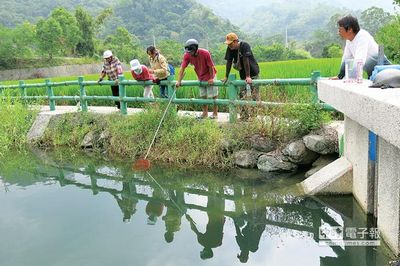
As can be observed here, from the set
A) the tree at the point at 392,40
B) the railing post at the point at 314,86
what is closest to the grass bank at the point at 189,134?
the railing post at the point at 314,86

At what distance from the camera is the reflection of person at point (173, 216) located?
4309mm

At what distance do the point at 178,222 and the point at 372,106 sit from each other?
2507 millimetres

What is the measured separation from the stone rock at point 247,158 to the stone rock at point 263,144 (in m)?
0.09

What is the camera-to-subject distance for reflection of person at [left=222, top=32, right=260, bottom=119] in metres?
6.04

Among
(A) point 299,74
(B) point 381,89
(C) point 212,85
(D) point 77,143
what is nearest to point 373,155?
(B) point 381,89

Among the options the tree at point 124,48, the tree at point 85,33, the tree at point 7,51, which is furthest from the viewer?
the tree at point 124,48

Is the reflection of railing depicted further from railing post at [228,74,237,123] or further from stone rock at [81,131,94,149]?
stone rock at [81,131,94,149]

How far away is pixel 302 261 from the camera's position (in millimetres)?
3566

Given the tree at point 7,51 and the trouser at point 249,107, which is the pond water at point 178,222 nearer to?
the trouser at point 249,107

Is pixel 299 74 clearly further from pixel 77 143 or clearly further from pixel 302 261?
pixel 302 261

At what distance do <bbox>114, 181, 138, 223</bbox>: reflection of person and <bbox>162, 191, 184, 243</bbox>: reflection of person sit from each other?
0.42m

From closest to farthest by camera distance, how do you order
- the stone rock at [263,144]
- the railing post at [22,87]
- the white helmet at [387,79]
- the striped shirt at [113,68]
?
the white helmet at [387,79] → the stone rock at [263,144] → the striped shirt at [113,68] → the railing post at [22,87]

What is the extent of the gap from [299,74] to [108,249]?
611 centimetres

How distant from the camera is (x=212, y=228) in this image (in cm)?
441
